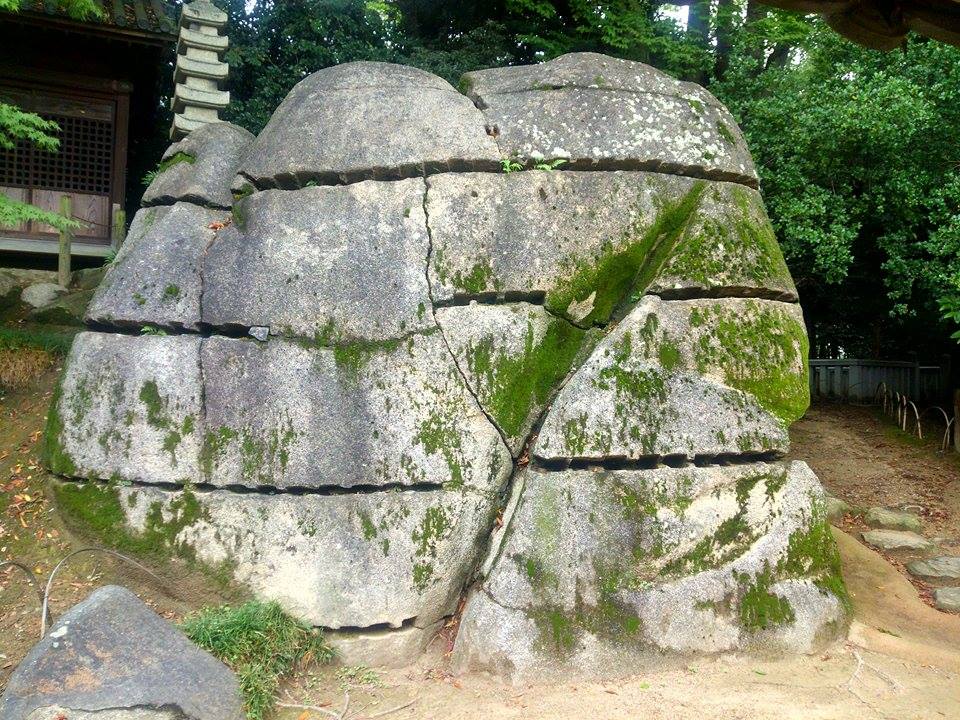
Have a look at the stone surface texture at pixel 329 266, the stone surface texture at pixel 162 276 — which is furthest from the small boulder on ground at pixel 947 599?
the stone surface texture at pixel 162 276

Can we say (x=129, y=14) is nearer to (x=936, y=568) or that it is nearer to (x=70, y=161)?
(x=70, y=161)

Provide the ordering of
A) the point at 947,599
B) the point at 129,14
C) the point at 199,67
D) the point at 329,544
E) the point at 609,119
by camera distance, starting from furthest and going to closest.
A: 1. the point at 129,14
2. the point at 199,67
3. the point at 947,599
4. the point at 609,119
5. the point at 329,544

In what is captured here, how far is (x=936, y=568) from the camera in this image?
7.42 meters

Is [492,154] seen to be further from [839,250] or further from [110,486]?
[839,250]

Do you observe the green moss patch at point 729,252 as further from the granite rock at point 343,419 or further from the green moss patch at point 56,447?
the green moss patch at point 56,447

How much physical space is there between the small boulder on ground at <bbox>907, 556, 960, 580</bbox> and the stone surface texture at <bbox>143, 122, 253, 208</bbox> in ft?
22.9

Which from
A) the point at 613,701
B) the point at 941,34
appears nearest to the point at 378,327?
the point at 613,701

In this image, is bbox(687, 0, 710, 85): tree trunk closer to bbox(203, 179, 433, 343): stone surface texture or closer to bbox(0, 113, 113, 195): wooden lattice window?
bbox(203, 179, 433, 343): stone surface texture

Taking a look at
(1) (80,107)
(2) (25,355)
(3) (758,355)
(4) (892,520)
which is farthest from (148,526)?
(1) (80,107)

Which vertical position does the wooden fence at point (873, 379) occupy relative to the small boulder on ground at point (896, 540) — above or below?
above

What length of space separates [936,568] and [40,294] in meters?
9.90

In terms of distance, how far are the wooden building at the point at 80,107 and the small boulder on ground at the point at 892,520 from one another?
1102 centimetres

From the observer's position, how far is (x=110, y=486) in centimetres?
575

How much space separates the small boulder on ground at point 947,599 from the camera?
22.2ft
